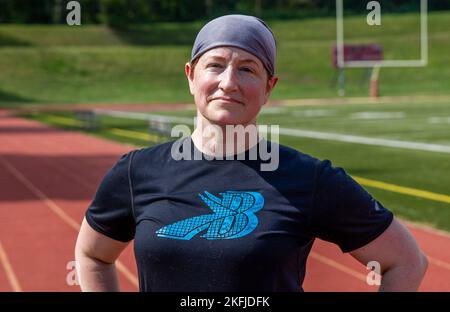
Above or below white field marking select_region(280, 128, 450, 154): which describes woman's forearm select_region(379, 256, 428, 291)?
above

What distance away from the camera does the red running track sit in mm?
7086

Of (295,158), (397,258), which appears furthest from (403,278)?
(295,158)

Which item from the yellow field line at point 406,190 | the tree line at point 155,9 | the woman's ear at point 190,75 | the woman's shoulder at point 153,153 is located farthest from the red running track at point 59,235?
the tree line at point 155,9

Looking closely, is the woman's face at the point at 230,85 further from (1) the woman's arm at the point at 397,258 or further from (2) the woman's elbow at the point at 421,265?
(2) the woman's elbow at the point at 421,265

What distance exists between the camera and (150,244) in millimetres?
2281

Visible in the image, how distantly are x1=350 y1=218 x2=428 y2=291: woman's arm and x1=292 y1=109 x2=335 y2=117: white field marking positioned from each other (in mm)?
27509

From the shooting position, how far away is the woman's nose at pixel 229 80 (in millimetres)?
2229

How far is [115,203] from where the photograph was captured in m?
2.48

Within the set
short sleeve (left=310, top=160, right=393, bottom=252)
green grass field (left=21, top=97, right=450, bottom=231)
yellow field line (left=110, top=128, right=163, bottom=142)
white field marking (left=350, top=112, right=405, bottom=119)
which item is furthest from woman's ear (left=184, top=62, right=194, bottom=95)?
white field marking (left=350, top=112, right=405, bottom=119)

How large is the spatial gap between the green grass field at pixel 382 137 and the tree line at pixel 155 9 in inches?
1230

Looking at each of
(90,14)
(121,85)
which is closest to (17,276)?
(121,85)

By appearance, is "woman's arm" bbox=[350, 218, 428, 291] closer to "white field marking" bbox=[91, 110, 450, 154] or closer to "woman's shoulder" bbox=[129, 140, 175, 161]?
"woman's shoulder" bbox=[129, 140, 175, 161]

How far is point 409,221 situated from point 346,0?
54.8 m

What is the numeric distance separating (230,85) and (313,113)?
95.7 ft
